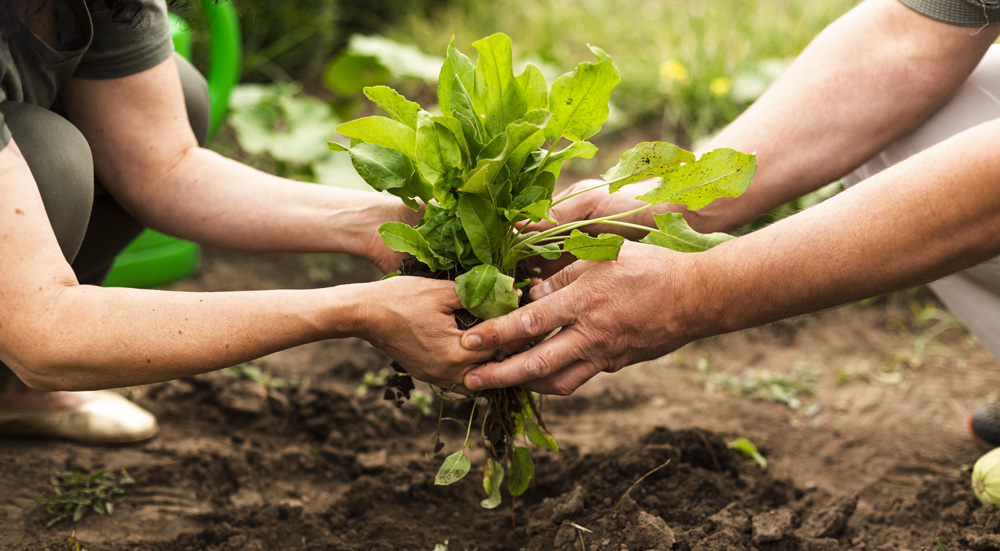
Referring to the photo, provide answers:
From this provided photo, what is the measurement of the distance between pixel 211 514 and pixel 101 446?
1.80ft

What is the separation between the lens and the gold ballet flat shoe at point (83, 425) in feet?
7.38

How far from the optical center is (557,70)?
172 inches

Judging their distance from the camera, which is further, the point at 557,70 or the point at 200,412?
the point at 557,70

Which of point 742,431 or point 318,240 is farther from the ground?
point 318,240

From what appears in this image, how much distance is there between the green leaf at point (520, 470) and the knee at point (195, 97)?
4.13 feet

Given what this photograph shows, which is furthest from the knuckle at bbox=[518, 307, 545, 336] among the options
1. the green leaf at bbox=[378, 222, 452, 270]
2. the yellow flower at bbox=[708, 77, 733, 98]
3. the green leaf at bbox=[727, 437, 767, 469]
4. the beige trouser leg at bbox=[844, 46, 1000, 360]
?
the yellow flower at bbox=[708, 77, 733, 98]

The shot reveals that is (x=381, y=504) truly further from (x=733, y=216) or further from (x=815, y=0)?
(x=815, y=0)

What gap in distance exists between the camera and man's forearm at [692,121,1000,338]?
143cm

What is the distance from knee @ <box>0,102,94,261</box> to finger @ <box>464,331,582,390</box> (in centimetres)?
90

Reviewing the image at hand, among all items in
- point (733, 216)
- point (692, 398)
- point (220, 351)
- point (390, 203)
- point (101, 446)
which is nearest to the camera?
point (220, 351)

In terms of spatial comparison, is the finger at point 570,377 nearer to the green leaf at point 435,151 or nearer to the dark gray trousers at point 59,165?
the green leaf at point 435,151

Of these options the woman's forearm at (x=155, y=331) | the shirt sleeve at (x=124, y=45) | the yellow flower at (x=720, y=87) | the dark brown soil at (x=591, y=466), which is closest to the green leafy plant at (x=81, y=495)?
the dark brown soil at (x=591, y=466)

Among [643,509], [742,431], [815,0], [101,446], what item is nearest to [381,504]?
[643,509]

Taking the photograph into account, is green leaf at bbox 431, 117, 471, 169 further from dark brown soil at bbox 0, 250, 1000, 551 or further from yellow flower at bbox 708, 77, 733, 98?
yellow flower at bbox 708, 77, 733, 98
